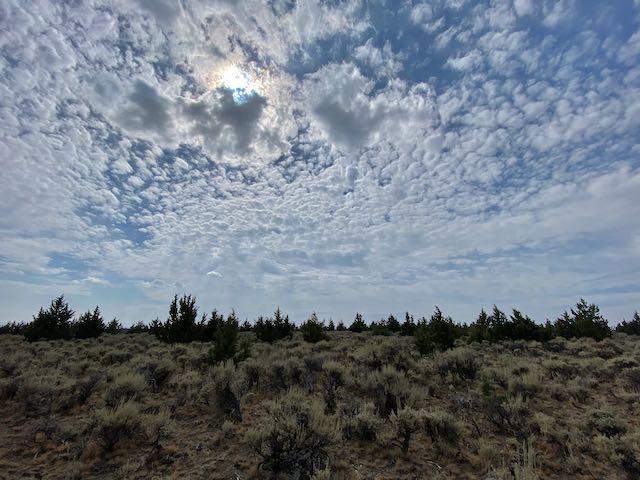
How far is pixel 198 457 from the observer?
680 centimetres

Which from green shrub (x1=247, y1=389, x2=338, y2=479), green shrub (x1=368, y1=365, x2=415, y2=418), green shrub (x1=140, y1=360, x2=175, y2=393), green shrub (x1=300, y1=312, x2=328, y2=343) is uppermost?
green shrub (x1=300, y1=312, x2=328, y2=343)

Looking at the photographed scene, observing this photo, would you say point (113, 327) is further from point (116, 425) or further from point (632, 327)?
point (632, 327)

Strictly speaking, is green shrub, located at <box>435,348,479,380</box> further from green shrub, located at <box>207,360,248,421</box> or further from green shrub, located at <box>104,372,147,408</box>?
green shrub, located at <box>104,372,147,408</box>

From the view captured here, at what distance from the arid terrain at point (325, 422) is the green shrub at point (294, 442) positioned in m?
0.02

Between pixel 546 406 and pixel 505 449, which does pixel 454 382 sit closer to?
pixel 546 406

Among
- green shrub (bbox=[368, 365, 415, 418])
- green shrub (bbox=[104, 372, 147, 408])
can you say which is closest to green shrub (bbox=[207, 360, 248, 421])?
green shrub (bbox=[104, 372, 147, 408])

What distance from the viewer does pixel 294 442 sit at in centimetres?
640

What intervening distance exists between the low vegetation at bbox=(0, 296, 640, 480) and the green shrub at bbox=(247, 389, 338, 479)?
Result: 0.02 m

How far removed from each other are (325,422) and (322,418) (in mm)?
92

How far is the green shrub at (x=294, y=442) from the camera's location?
6.20 m

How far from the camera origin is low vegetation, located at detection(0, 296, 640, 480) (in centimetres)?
636


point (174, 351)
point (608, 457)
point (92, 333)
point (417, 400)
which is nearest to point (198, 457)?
point (417, 400)

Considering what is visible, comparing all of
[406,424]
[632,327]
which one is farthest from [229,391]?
[632,327]

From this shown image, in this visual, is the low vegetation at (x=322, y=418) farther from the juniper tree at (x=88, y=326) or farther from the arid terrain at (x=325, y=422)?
the juniper tree at (x=88, y=326)
